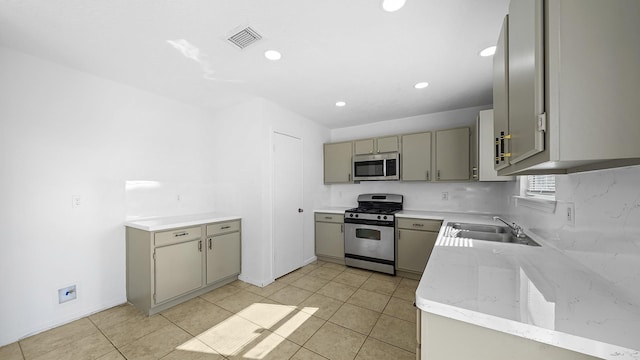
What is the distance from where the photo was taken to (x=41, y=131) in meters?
2.09

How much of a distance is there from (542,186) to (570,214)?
0.75 meters

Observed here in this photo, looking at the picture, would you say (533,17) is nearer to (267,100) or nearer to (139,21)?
(139,21)

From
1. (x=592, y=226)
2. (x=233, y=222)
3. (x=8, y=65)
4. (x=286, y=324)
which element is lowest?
(x=286, y=324)

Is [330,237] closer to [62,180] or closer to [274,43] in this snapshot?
[274,43]

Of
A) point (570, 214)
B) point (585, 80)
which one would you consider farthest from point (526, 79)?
point (570, 214)

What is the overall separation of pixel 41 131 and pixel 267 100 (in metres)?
2.15

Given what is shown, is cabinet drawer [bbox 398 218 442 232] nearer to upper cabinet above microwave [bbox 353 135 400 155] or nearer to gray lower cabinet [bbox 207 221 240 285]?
upper cabinet above microwave [bbox 353 135 400 155]

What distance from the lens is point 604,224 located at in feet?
3.41

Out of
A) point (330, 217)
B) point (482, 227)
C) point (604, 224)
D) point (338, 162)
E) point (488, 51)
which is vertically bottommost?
point (330, 217)

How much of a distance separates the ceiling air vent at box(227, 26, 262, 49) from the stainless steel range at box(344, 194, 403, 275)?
2.60 metres

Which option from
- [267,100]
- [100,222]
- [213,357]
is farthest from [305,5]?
[100,222]

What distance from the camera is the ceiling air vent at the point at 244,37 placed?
67.2 inches

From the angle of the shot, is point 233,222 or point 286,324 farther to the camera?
point 233,222

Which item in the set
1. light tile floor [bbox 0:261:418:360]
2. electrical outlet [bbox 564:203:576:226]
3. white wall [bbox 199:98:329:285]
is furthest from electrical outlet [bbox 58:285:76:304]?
electrical outlet [bbox 564:203:576:226]
